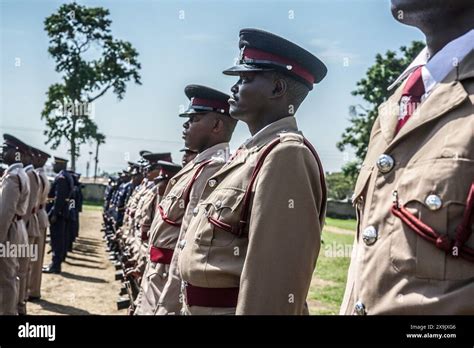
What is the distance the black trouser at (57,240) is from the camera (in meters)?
12.1

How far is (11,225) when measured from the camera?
681 centimetres

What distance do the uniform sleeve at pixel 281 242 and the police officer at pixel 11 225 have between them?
4950 millimetres

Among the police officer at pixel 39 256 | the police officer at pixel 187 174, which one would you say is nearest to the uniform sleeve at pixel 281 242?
the police officer at pixel 187 174

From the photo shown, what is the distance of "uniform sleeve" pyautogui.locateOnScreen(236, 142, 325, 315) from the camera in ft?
6.75

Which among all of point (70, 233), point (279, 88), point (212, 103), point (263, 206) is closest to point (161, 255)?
point (212, 103)

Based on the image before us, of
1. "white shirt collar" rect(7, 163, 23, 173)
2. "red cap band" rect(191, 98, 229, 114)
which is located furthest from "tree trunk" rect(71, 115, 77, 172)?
"red cap band" rect(191, 98, 229, 114)

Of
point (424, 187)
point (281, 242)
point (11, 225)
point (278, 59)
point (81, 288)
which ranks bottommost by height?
point (81, 288)

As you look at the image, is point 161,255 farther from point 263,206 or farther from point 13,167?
point 13,167

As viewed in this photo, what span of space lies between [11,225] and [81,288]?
159 inches
